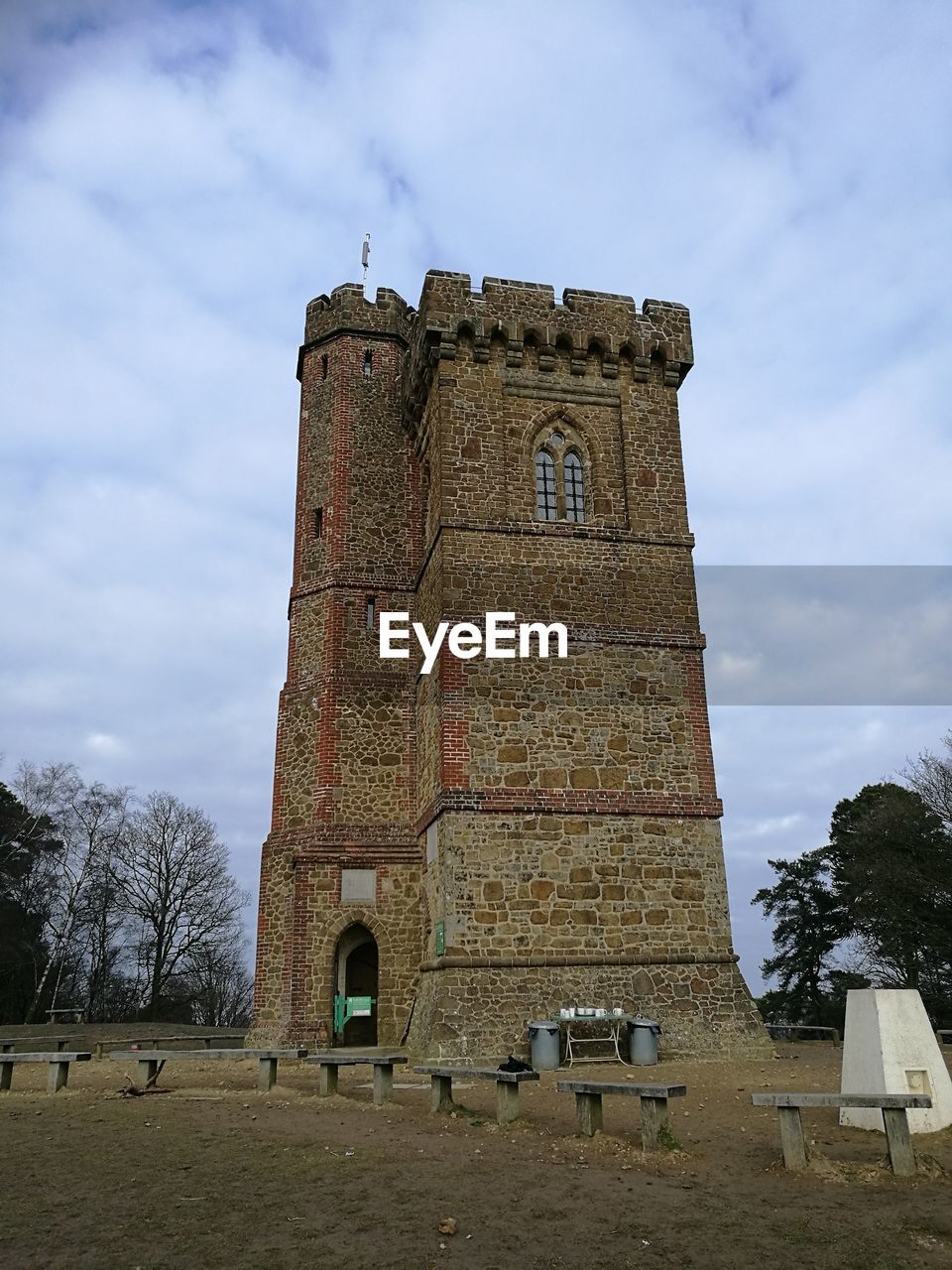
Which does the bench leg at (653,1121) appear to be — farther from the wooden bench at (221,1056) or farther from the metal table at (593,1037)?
the metal table at (593,1037)

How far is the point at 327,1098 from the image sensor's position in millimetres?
10805

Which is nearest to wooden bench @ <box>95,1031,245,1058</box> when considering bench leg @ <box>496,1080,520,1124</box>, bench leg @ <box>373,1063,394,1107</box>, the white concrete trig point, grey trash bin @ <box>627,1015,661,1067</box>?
bench leg @ <box>373,1063,394,1107</box>

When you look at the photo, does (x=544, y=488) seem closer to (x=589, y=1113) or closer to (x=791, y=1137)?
(x=589, y=1113)

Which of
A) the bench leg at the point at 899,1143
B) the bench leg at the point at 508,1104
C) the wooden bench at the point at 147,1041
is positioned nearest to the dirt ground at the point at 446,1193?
the bench leg at the point at 899,1143

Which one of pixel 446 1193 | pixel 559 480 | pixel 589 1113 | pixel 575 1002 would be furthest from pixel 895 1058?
pixel 559 480

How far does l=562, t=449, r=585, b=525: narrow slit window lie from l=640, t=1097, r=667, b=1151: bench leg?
1174 cm

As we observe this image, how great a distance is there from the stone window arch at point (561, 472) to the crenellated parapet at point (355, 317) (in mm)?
5194

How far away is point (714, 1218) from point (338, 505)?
53.0 ft

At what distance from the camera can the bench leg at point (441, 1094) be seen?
965 cm

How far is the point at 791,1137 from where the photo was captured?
6.93 metres

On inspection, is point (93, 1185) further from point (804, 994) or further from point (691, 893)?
point (804, 994)

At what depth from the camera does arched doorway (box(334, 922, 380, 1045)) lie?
56.4 ft

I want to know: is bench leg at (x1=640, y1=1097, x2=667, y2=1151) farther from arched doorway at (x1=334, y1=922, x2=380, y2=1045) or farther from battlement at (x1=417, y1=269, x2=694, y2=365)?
battlement at (x1=417, y1=269, x2=694, y2=365)

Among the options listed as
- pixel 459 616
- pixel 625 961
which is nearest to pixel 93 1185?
pixel 625 961
